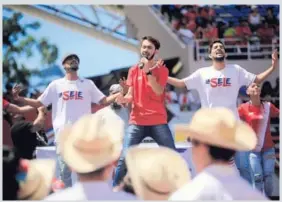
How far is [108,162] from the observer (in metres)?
3.34

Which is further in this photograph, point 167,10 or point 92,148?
point 167,10

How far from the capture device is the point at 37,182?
3.55m

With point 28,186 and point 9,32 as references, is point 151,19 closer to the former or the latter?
point 9,32

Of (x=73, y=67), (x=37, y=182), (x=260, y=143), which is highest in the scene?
(x=73, y=67)

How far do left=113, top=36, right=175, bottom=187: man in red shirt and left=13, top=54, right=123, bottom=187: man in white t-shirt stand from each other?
230mm

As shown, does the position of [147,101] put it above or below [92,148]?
above

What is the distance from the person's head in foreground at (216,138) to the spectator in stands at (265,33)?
313 inches

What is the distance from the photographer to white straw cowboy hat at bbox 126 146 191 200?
133 inches

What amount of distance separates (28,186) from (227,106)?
89.4 inches

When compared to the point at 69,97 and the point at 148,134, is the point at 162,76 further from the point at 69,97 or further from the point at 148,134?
the point at 69,97

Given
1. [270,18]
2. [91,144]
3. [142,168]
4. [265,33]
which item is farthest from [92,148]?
[270,18]

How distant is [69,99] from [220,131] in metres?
2.15

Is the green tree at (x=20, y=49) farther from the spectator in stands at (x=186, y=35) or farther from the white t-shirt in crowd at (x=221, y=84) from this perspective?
the white t-shirt in crowd at (x=221, y=84)

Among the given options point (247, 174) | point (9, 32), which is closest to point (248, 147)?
point (247, 174)
